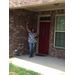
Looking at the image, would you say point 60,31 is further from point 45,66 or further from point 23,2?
point 23,2

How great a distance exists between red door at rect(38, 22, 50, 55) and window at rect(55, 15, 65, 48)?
747mm

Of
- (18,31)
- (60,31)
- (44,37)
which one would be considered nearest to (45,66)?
(60,31)

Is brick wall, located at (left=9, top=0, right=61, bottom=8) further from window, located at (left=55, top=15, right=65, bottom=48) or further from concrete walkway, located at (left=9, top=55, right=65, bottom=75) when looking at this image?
concrete walkway, located at (left=9, top=55, right=65, bottom=75)

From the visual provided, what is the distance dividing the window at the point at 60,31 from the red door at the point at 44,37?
747 millimetres

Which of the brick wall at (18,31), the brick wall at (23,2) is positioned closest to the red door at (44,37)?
the brick wall at (18,31)

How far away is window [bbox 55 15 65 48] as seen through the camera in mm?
7320

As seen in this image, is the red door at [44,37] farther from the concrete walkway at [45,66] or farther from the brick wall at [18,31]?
the concrete walkway at [45,66]

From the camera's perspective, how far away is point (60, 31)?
739 centimetres

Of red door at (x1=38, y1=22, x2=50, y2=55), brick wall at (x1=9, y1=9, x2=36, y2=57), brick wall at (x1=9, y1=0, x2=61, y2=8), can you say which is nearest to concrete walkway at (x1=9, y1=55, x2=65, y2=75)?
brick wall at (x1=9, y1=9, x2=36, y2=57)

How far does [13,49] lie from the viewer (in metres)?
7.59

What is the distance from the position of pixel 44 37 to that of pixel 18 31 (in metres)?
1.88
